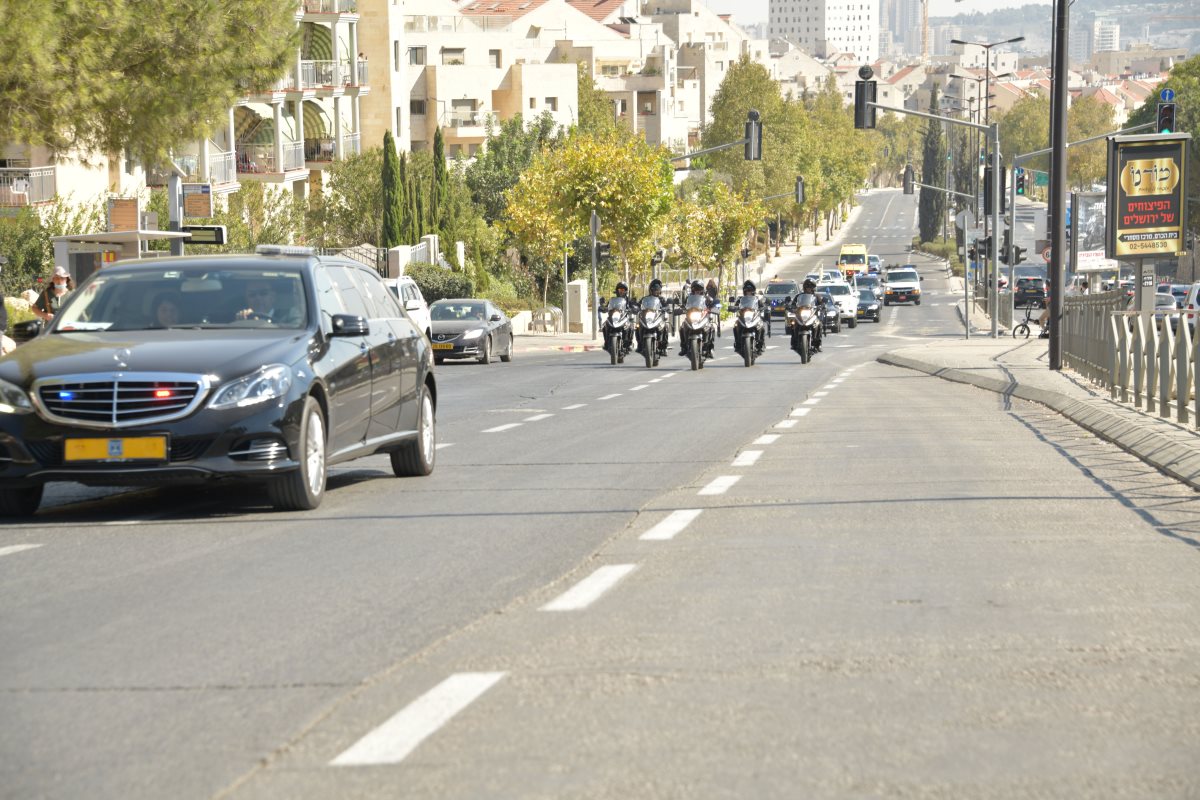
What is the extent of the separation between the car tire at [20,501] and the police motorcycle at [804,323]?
2771cm

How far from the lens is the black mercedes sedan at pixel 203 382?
36.8ft

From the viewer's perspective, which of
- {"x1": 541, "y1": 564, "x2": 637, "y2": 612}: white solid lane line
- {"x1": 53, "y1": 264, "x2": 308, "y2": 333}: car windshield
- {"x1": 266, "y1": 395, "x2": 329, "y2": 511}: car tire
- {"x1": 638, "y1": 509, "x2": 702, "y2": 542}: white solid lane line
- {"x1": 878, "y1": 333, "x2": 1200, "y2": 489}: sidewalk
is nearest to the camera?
{"x1": 541, "y1": 564, "x2": 637, "y2": 612}: white solid lane line

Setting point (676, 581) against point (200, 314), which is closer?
point (676, 581)

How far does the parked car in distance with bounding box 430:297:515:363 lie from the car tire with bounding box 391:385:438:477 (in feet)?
85.5

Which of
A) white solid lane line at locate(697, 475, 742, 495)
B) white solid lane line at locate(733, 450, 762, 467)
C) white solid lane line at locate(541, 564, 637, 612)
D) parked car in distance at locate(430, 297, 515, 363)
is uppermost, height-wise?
white solid lane line at locate(541, 564, 637, 612)

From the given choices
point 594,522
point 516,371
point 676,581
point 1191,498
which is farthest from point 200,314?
point 516,371

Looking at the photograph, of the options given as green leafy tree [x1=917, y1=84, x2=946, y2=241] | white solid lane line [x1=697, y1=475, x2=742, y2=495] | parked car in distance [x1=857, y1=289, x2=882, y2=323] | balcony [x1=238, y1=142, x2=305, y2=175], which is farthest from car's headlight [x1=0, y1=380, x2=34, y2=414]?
green leafy tree [x1=917, y1=84, x2=946, y2=241]

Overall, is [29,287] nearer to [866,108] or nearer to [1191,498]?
[866,108]

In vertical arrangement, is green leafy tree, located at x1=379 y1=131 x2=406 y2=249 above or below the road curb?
above

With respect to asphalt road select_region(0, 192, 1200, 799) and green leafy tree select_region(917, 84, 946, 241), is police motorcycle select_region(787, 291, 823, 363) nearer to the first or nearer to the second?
asphalt road select_region(0, 192, 1200, 799)

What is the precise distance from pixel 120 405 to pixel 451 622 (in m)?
4.15

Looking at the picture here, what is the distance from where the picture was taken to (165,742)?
5.79 metres

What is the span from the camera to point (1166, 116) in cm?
4278

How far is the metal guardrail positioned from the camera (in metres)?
17.7
